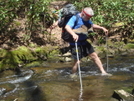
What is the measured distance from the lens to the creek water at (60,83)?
15.4 ft

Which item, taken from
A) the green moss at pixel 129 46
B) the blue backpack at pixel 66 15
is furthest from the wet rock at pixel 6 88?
the green moss at pixel 129 46

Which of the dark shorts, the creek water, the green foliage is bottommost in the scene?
the creek water

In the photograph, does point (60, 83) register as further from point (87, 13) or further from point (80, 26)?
point (87, 13)

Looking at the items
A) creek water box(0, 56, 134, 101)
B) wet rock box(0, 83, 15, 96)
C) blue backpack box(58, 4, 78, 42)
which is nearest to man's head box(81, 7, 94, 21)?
blue backpack box(58, 4, 78, 42)

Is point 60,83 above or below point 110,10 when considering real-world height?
below

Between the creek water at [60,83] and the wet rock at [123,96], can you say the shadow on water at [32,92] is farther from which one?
the wet rock at [123,96]

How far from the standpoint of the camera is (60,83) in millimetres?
5738

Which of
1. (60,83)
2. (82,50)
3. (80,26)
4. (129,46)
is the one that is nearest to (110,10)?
(129,46)

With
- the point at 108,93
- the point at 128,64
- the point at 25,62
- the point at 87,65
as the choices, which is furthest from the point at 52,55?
the point at 108,93

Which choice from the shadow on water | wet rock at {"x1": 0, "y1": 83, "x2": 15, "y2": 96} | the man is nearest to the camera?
the shadow on water

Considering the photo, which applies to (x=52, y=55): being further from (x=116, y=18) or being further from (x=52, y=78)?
(x=116, y=18)

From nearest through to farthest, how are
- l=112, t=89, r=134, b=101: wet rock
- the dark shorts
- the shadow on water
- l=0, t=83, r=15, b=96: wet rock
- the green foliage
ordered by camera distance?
l=112, t=89, r=134, b=101: wet rock → the shadow on water → l=0, t=83, r=15, b=96: wet rock → the dark shorts → the green foliage

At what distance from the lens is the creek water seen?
469 centimetres

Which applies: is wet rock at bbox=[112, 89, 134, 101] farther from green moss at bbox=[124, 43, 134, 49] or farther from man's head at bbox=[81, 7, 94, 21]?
green moss at bbox=[124, 43, 134, 49]
